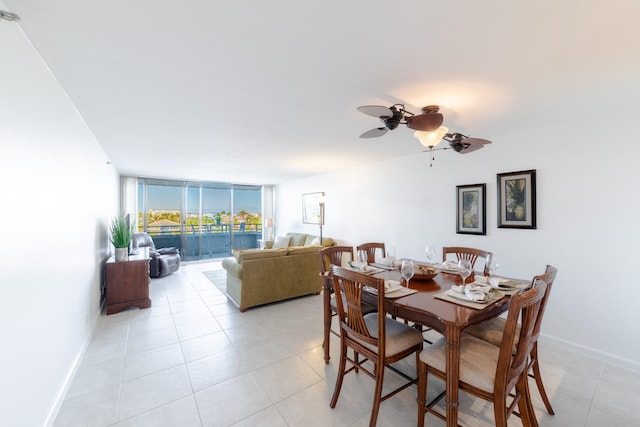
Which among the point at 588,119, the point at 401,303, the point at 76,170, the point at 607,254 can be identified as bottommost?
the point at 401,303

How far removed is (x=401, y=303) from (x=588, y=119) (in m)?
2.79

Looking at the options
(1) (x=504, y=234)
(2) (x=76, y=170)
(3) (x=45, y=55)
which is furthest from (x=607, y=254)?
(2) (x=76, y=170)

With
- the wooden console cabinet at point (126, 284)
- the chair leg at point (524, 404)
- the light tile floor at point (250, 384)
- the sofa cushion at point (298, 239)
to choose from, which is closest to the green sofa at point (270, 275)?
the light tile floor at point (250, 384)

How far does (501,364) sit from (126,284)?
4280mm

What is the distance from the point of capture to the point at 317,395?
1948 millimetres

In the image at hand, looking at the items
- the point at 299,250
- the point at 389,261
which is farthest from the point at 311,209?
the point at 389,261

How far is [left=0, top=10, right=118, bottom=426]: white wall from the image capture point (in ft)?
4.04

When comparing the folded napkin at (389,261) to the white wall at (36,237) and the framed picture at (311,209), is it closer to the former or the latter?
the white wall at (36,237)

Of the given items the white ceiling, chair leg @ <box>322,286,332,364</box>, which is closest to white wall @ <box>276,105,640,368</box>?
the white ceiling

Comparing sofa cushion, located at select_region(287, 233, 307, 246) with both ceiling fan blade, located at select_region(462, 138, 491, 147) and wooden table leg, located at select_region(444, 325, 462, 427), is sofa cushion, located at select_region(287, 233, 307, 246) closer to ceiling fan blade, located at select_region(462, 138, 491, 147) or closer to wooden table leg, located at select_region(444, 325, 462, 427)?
ceiling fan blade, located at select_region(462, 138, 491, 147)

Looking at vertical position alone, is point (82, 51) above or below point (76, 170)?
above

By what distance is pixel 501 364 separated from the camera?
1.30 m

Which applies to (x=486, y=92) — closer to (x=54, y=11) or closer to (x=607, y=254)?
(x=607, y=254)

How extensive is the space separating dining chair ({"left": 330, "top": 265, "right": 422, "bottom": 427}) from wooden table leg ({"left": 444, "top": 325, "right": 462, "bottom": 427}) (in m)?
0.34
